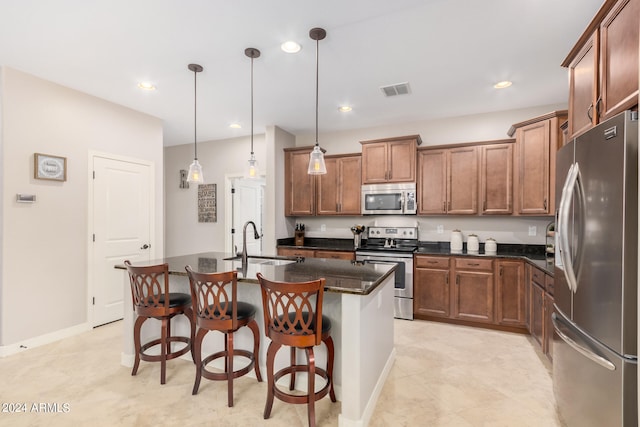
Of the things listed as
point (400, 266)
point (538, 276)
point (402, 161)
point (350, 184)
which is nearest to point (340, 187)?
point (350, 184)

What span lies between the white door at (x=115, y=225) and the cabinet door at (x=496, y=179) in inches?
177

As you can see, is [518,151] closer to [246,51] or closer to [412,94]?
[412,94]

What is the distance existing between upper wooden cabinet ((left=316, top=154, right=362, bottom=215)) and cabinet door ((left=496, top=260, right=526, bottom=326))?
199 centimetres

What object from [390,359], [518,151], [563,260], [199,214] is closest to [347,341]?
[390,359]

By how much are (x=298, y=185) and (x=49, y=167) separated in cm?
305

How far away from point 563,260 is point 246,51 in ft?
9.08

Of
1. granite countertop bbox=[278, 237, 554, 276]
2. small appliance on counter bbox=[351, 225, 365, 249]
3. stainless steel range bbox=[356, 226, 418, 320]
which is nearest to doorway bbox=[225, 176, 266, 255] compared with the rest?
granite countertop bbox=[278, 237, 554, 276]

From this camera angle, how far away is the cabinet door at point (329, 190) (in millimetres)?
4871

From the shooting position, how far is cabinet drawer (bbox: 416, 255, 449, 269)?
3.92 m

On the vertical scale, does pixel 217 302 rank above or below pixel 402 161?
below

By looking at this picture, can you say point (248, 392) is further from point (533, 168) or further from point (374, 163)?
point (533, 168)

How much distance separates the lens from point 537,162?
3607 mm

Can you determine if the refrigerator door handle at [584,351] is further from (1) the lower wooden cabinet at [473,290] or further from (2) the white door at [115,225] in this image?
(2) the white door at [115,225]

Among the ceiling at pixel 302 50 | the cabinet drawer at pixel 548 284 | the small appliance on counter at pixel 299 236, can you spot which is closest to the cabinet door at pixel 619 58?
the ceiling at pixel 302 50
